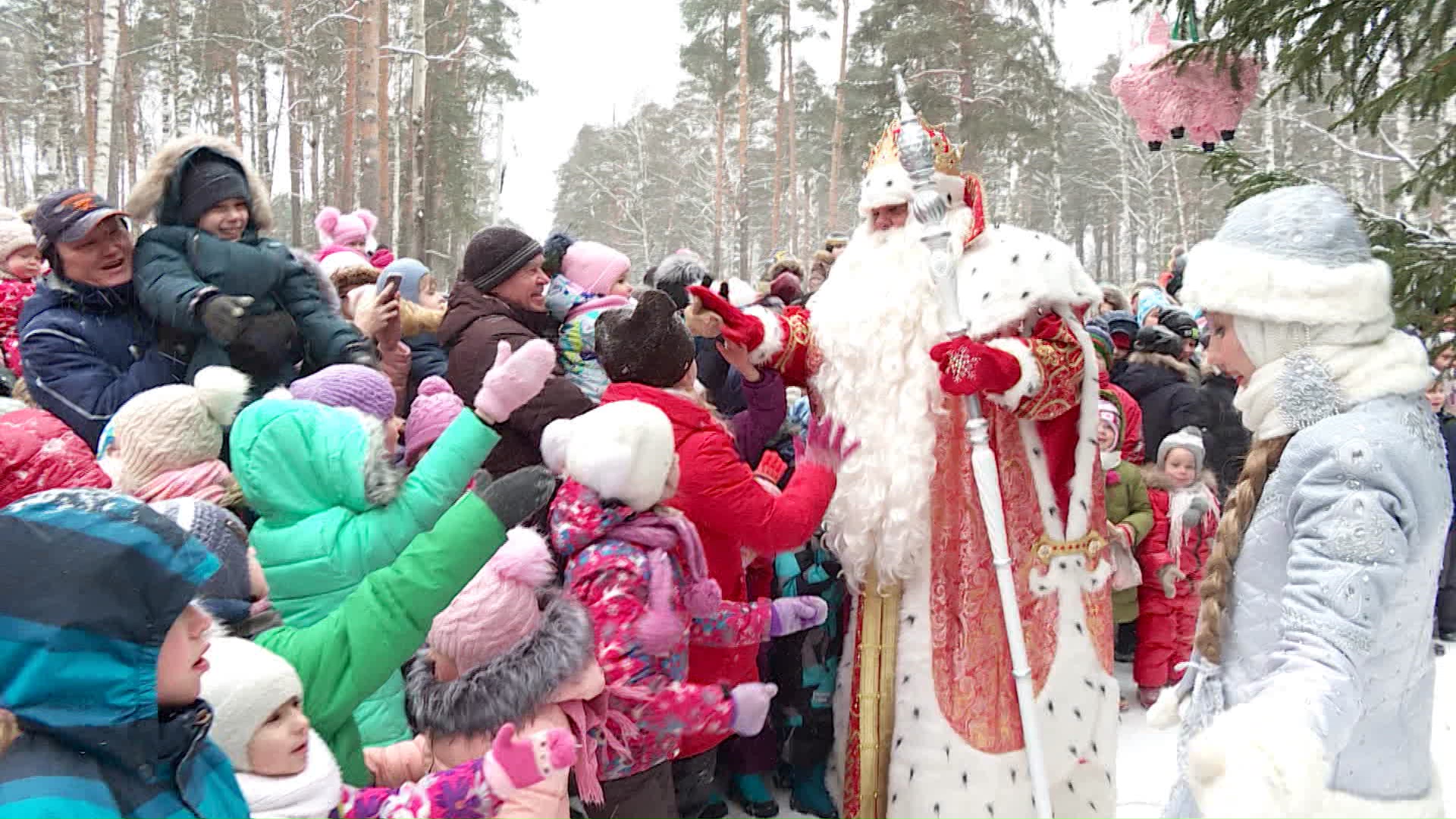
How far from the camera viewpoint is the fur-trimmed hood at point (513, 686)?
2133 mm

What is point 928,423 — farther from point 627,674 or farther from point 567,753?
point 567,753

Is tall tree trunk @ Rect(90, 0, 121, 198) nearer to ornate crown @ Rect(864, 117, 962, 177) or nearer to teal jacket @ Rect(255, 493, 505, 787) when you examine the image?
ornate crown @ Rect(864, 117, 962, 177)

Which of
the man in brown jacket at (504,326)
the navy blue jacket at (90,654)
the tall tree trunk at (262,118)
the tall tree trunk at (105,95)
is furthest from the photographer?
the tall tree trunk at (262,118)

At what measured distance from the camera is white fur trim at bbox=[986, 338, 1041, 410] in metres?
2.81

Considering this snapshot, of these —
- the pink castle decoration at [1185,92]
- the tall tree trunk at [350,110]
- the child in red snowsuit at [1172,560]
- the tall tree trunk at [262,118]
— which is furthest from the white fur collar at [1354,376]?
the tall tree trunk at [262,118]

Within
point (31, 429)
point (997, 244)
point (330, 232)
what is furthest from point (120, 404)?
point (330, 232)

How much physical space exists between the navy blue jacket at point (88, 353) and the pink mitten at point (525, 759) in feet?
6.85

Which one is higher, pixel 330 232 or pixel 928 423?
pixel 330 232

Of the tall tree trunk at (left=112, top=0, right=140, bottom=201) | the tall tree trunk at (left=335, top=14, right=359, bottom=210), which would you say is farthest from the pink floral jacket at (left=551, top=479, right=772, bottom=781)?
the tall tree trunk at (left=112, top=0, right=140, bottom=201)

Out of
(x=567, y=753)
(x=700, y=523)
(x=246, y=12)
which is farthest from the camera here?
(x=246, y=12)

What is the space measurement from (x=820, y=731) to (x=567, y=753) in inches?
88.8

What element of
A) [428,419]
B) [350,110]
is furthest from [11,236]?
[350,110]

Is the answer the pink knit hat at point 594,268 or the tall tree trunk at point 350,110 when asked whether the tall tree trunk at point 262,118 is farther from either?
the pink knit hat at point 594,268

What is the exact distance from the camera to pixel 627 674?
2.40 metres
